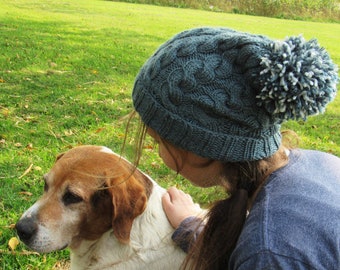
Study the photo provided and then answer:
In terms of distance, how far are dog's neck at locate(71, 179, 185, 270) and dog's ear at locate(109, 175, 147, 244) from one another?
0.19ft

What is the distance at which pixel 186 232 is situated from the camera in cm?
263

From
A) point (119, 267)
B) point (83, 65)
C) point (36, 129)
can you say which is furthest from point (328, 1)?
point (119, 267)

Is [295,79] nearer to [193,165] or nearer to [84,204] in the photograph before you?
[193,165]

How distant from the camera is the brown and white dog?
8.80 ft

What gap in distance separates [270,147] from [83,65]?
666cm

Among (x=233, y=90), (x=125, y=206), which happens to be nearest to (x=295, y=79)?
(x=233, y=90)

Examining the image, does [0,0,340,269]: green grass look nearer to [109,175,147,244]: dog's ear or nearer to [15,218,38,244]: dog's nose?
[109,175,147,244]: dog's ear

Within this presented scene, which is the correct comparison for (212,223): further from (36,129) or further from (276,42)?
(36,129)

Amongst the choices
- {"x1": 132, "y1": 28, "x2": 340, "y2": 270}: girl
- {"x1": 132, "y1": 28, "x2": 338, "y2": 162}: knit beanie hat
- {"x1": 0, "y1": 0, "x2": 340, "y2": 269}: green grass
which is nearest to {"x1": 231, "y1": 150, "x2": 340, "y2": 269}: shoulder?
{"x1": 132, "y1": 28, "x2": 340, "y2": 270}: girl

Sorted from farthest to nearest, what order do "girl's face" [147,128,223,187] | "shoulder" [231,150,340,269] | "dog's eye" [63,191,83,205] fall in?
"dog's eye" [63,191,83,205] → "girl's face" [147,128,223,187] → "shoulder" [231,150,340,269]

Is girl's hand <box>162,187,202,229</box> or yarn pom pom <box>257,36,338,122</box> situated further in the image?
girl's hand <box>162,187,202,229</box>

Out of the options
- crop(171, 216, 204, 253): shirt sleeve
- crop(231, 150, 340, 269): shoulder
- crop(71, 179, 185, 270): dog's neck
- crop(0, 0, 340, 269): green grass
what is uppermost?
crop(231, 150, 340, 269): shoulder

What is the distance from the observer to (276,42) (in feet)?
6.10

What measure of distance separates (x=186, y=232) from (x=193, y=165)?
2.07ft
